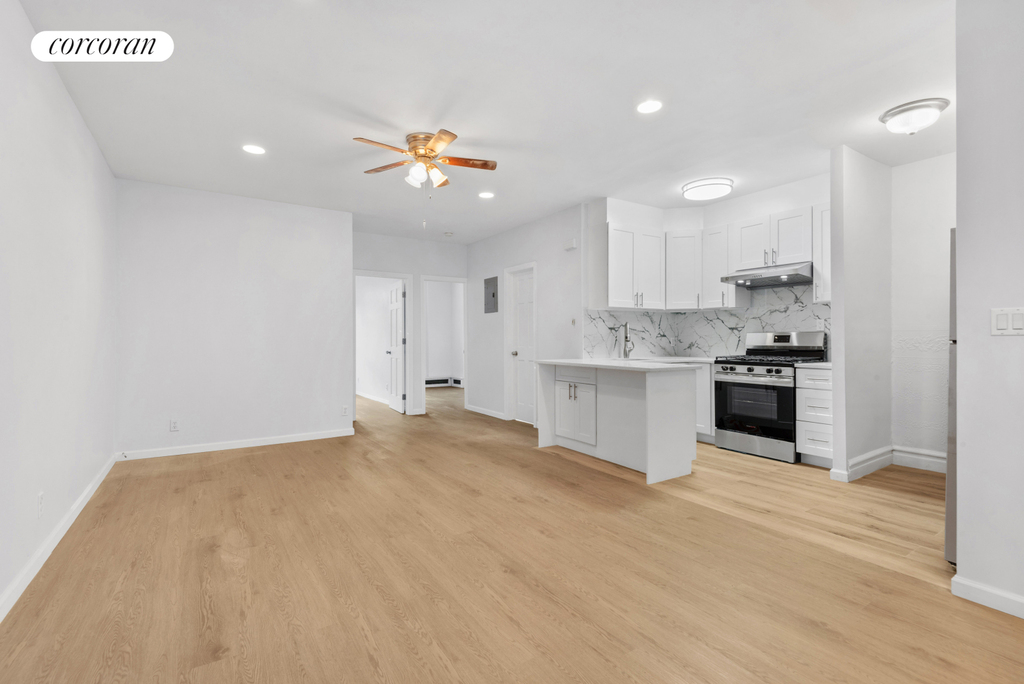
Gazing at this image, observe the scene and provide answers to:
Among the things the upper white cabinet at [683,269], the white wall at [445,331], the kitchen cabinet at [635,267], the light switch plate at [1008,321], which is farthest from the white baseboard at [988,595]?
the white wall at [445,331]

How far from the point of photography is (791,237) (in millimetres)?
4480

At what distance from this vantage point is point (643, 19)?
2.27 metres

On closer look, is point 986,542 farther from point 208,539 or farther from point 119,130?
point 119,130

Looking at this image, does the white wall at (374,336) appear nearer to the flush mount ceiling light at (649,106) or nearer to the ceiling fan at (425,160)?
the ceiling fan at (425,160)

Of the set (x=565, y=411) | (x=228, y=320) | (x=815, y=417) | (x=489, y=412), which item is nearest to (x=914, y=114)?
(x=815, y=417)

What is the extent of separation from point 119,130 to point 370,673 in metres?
4.05

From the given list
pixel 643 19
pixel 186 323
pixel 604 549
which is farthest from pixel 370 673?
pixel 186 323

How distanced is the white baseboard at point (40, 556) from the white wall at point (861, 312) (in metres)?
5.07

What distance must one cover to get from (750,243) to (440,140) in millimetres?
3405

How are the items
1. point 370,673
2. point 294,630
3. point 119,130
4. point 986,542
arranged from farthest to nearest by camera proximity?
point 119,130, point 986,542, point 294,630, point 370,673

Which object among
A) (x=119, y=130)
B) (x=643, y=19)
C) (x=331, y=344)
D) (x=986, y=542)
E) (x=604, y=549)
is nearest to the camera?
(x=986, y=542)

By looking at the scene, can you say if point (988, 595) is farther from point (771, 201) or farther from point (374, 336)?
point (374, 336)

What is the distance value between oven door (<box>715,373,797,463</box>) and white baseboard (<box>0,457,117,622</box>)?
5.15m

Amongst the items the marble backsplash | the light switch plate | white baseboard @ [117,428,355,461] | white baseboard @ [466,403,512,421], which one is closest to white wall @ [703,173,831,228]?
the marble backsplash
